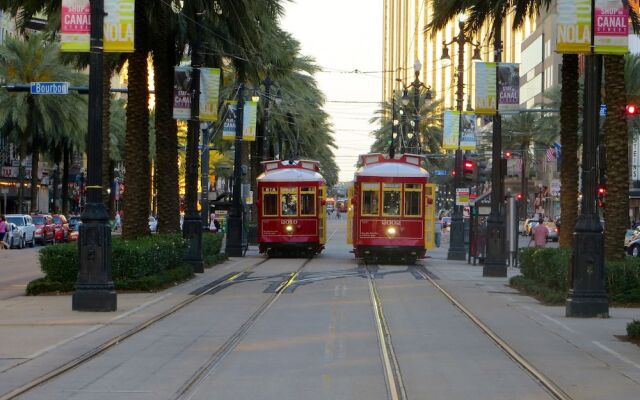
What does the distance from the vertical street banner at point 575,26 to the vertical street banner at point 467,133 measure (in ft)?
70.2

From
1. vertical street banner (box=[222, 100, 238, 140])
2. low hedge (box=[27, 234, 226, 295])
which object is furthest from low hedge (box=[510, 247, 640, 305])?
vertical street banner (box=[222, 100, 238, 140])

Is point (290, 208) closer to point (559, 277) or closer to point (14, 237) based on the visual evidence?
point (14, 237)

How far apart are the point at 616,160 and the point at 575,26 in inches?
154

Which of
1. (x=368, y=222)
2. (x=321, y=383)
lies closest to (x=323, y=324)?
(x=321, y=383)

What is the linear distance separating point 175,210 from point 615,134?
14402 millimetres

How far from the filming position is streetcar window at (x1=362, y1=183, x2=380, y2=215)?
37188 mm

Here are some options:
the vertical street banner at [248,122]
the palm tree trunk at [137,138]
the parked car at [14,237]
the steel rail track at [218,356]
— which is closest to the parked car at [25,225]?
the parked car at [14,237]

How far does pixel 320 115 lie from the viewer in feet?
215

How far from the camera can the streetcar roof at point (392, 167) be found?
121 feet

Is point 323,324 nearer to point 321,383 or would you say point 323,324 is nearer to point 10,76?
point 321,383

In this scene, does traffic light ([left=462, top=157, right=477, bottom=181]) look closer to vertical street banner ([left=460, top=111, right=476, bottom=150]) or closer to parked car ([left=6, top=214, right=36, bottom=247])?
vertical street banner ([left=460, top=111, right=476, bottom=150])

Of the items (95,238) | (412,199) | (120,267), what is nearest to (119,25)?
(95,238)

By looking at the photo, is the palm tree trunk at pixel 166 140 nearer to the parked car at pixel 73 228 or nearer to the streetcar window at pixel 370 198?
the streetcar window at pixel 370 198

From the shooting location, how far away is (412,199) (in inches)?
1460
